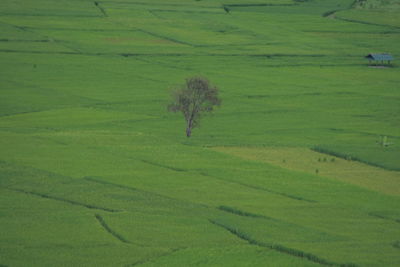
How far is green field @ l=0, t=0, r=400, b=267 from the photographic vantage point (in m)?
25.8

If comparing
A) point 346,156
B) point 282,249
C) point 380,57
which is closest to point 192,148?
point 346,156

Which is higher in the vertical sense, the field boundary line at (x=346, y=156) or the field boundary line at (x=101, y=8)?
the field boundary line at (x=101, y=8)

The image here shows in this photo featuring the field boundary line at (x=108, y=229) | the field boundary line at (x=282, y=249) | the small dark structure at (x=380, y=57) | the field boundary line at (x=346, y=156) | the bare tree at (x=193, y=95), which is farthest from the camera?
the small dark structure at (x=380, y=57)

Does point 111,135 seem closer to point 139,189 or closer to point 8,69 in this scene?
point 139,189

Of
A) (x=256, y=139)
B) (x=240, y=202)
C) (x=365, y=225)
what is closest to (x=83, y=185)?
(x=240, y=202)

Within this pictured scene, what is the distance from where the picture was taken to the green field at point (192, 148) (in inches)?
1015

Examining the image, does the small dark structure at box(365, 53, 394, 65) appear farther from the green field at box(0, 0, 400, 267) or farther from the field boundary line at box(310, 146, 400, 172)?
the field boundary line at box(310, 146, 400, 172)

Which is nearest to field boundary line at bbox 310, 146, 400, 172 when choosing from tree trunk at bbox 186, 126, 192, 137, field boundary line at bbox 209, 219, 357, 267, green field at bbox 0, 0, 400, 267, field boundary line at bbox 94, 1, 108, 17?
green field at bbox 0, 0, 400, 267

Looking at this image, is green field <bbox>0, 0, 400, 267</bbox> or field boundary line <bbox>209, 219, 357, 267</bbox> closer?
field boundary line <bbox>209, 219, 357, 267</bbox>

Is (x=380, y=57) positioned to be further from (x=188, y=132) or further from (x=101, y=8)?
(x=101, y=8)

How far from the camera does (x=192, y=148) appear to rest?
42.7 m

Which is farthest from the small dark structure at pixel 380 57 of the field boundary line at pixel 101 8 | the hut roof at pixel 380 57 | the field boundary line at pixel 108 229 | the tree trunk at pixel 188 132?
the field boundary line at pixel 108 229

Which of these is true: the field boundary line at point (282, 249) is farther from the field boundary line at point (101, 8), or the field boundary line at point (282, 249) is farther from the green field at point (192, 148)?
the field boundary line at point (101, 8)

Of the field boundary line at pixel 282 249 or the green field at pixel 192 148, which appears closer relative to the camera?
the field boundary line at pixel 282 249
